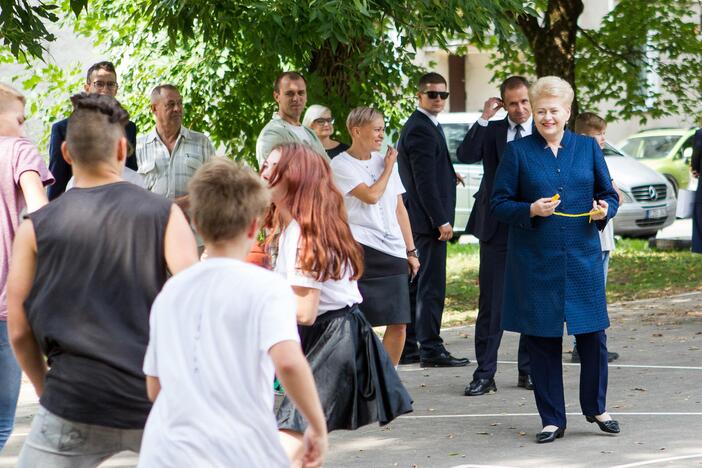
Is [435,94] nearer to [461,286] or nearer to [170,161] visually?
[170,161]

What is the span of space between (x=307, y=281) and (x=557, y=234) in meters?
2.34

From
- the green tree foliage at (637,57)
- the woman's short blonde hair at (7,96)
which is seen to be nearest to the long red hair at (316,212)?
the woman's short blonde hair at (7,96)

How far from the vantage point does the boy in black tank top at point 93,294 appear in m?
3.86

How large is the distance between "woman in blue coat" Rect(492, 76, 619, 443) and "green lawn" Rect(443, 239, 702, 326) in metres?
5.31

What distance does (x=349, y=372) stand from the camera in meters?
5.30

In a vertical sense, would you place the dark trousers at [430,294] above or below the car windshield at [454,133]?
below

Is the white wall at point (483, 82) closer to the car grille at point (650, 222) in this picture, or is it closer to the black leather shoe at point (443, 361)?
the car grille at point (650, 222)

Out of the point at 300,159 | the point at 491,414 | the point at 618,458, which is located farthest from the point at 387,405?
the point at 491,414

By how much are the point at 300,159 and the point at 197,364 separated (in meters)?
1.81

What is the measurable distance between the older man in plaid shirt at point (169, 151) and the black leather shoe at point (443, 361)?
2444 mm

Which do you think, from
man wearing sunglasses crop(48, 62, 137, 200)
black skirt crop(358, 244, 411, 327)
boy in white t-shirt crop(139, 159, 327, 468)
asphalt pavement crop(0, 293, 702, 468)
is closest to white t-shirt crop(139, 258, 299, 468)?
boy in white t-shirt crop(139, 159, 327, 468)

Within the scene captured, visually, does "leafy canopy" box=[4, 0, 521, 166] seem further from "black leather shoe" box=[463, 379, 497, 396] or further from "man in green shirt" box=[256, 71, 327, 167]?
"black leather shoe" box=[463, 379, 497, 396]

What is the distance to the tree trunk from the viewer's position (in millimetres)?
14969

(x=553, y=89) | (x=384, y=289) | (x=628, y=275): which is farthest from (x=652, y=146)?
(x=553, y=89)
